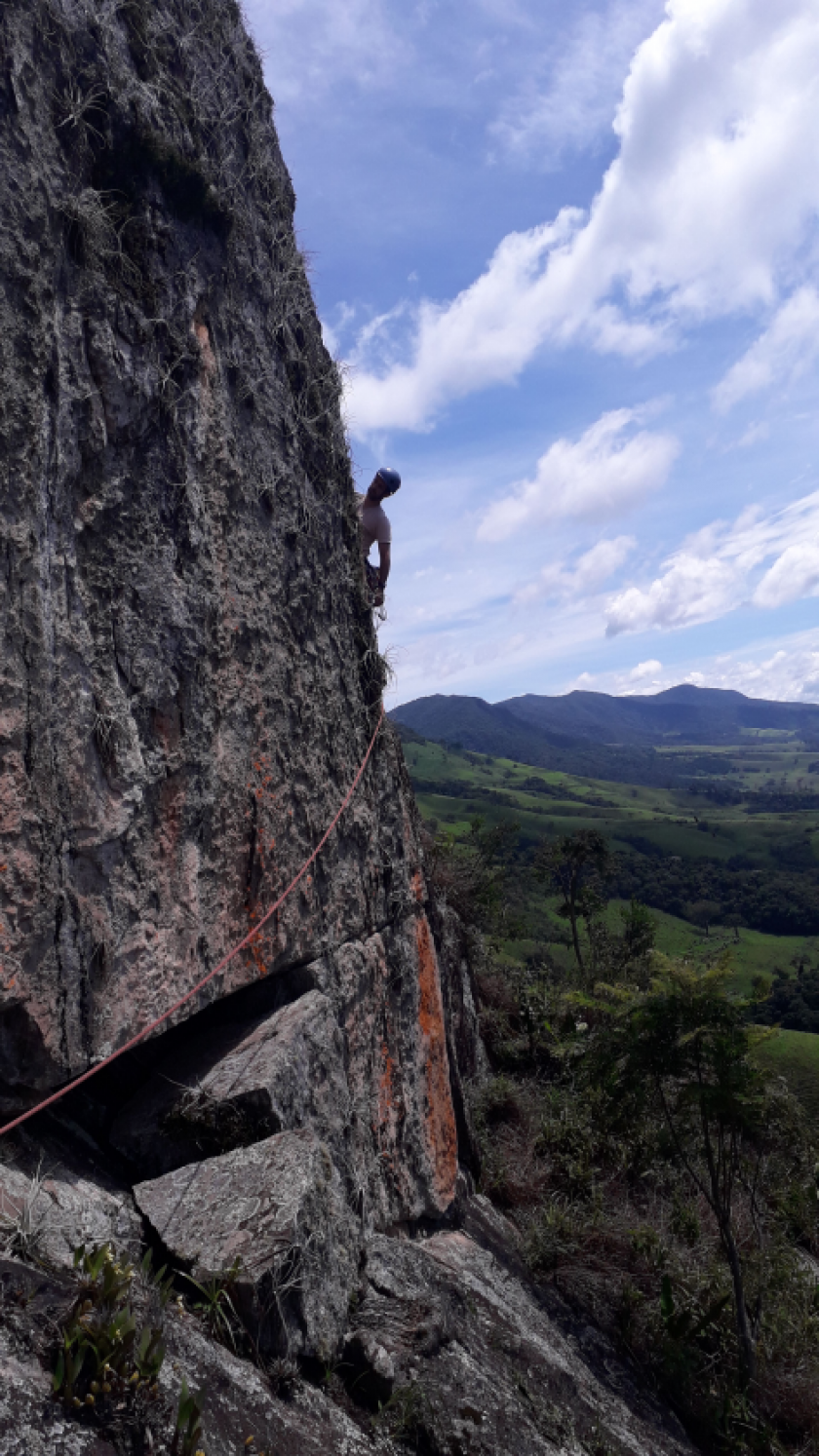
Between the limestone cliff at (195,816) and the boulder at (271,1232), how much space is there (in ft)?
0.06

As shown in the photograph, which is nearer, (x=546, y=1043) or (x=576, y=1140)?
(x=576, y=1140)

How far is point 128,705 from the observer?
16.9ft

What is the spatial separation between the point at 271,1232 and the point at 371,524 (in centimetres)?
750

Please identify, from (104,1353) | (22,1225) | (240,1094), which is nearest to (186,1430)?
(104,1353)

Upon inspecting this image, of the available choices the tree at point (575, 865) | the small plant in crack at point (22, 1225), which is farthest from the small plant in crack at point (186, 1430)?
the tree at point (575, 865)

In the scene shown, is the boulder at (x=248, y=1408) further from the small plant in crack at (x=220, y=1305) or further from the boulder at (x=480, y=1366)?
the boulder at (x=480, y=1366)

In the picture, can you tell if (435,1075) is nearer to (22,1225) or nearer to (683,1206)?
(683,1206)

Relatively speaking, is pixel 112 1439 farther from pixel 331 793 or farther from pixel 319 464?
pixel 319 464

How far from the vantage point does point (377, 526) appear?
9539mm

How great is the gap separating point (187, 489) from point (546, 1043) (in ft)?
40.0

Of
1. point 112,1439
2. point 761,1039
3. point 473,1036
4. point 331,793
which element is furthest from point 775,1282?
point 112,1439

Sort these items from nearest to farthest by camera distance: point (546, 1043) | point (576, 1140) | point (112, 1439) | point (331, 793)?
1. point (112, 1439)
2. point (331, 793)
3. point (576, 1140)
4. point (546, 1043)

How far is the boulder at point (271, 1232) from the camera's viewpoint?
14.0 feet

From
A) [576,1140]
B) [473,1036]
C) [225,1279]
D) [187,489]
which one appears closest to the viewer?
[225,1279]
